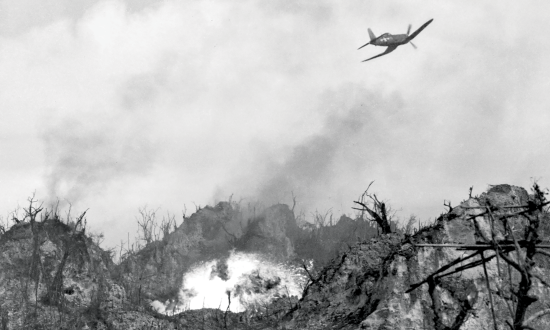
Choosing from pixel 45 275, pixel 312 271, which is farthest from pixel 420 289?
pixel 312 271

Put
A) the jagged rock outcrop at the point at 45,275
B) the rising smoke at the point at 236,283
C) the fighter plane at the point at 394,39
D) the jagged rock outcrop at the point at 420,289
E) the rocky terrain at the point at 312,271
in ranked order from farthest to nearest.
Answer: the rising smoke at the point at 236,283
the jagged rock outcrop at the point at 45,275
the fighter plane at the point at 394,39
the jagged rock outcrop at the point at 420,289
the rocky terrain at the point at 312,271

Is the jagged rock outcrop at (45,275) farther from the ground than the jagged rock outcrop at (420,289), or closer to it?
farther from the ground

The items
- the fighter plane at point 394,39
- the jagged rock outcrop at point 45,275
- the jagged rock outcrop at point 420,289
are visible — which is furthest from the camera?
the jagged rock outcrop at point 45,275

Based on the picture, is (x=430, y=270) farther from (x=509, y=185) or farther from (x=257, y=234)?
(x=257, y=234)

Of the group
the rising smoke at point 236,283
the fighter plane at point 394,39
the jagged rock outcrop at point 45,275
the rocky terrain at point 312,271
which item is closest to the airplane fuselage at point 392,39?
the fighter plane at point 394,39

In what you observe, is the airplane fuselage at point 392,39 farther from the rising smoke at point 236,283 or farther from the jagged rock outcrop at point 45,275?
the rising smoke at point 236,283

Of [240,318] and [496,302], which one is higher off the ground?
[240,318]

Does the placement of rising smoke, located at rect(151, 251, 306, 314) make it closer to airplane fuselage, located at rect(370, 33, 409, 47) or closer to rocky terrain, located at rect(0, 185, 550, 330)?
rocky terrain, located at rect(0, 185, 550, 330)

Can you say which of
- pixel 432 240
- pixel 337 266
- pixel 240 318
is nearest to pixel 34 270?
pixel 240 318
